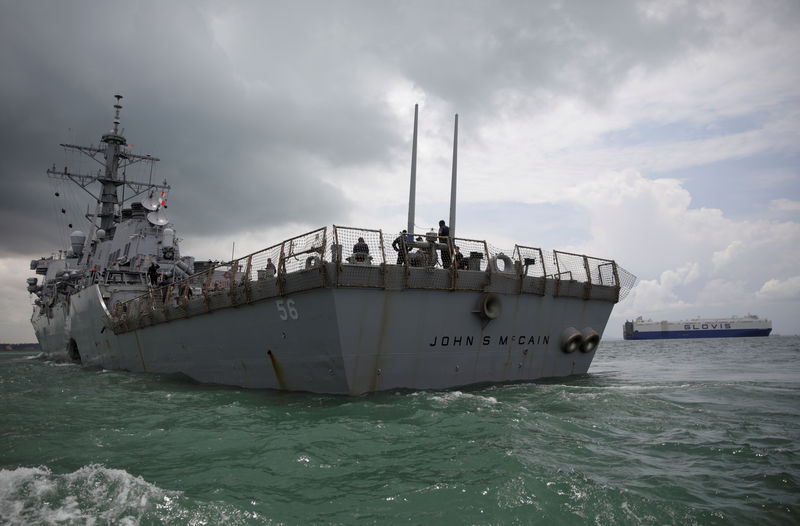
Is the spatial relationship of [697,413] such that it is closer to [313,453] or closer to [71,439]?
[313,453]

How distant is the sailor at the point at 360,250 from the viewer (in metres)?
10.1

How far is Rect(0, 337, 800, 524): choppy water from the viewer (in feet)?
14.5

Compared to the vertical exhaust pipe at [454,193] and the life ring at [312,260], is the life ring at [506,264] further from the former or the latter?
the life ring at [312,260]

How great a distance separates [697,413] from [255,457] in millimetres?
7958

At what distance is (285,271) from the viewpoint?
10523mm

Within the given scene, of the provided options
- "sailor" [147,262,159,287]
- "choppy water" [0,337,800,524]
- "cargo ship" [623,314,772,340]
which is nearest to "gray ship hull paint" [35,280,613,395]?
"choppy water" [0,337,800,524]

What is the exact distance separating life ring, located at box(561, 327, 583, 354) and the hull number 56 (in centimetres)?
796

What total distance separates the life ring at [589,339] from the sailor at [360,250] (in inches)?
301

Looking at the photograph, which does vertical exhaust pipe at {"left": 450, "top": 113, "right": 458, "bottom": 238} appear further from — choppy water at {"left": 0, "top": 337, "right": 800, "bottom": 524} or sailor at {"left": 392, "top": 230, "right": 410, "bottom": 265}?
choppy water at {"left": 0, "top": 337, "right": 800, "bottom": 524}

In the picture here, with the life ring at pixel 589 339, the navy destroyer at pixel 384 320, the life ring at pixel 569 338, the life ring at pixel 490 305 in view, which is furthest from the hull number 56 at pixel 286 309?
the life ring at pixel 589 339

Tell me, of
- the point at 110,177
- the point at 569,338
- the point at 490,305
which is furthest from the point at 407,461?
the point at 110,177

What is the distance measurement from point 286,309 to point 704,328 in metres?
90.7

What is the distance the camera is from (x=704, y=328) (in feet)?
266

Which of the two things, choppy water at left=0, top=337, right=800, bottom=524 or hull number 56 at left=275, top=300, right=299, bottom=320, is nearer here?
choppy water at left=0, top=337, right=800, bottom=524
